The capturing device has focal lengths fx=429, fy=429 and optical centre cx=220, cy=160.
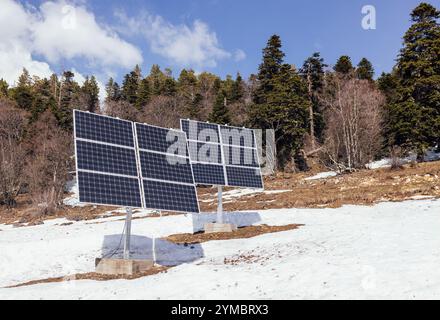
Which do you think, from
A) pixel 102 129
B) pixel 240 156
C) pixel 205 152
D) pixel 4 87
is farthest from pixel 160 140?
pixel 4 87

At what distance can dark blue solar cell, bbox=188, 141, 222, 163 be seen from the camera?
27.0 meters

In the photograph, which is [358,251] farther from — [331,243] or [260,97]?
[260,97]

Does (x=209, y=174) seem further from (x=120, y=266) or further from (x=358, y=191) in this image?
(x=358, y=191)

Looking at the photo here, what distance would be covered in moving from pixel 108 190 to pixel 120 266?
3.94 m

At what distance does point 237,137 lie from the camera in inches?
1166

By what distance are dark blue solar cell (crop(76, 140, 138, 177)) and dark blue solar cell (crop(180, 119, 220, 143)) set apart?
8901mm

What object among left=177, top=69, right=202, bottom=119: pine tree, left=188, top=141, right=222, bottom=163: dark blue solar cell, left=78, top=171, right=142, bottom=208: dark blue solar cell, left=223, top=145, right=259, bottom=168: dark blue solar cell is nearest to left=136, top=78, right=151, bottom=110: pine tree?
left=177, top=69, right=202, bottom=119: pine tree

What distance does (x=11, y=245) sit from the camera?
25062mm

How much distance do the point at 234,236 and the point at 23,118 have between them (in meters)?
63.1

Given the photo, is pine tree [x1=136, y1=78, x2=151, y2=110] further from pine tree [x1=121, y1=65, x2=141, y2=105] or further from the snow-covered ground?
the snow-covered ground

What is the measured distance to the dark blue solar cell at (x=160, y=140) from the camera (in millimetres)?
19656

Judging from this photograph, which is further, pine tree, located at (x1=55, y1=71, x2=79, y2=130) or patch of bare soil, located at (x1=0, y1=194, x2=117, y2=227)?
pine tree, located at (x1=55, y1=71, x2=79, y2=130)

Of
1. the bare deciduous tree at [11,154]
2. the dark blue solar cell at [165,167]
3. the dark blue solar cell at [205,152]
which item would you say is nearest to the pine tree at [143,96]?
the bare deciduous tree at [11,154]

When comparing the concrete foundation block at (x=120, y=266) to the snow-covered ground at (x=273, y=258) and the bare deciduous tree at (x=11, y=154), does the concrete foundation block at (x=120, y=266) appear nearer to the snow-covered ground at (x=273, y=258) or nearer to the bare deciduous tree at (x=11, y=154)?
the snow-covered ground at (x=273, y=258)
